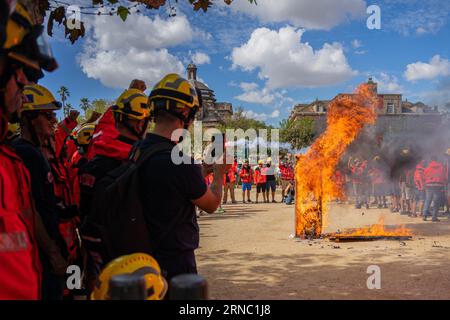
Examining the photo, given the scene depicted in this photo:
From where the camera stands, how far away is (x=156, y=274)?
1.65 metres

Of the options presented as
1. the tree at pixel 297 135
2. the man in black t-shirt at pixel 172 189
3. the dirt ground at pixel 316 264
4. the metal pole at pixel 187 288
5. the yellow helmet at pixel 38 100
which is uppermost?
the tree at pixel 297 135

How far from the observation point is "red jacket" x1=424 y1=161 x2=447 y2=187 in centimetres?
1237

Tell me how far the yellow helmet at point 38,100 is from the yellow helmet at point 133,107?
583mm

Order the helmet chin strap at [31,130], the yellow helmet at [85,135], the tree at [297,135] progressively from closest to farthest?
the helmet chin strap at [31,130]
the yellow helmet at [85,135]
the tree at [297,135]

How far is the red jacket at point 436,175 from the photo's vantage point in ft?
40.6

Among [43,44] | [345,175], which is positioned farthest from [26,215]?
[345,175]

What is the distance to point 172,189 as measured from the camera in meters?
2.54

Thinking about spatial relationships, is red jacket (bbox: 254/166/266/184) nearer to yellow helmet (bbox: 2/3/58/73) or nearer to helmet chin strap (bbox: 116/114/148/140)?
helmet chin strap (bbox: 116/114/148/140)

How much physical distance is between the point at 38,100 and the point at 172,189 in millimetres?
1748

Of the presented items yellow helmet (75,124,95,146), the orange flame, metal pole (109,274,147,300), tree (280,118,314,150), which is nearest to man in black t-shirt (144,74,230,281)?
metal pole (109,274,147,300)

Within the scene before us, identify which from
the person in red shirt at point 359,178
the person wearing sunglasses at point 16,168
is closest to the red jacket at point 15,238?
the person wearing sunglasses at point 16,168

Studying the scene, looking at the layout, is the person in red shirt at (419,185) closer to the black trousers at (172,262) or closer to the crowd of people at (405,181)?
the crowd of people at (405,181)

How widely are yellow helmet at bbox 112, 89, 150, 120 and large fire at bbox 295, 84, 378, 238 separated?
6411 mm
